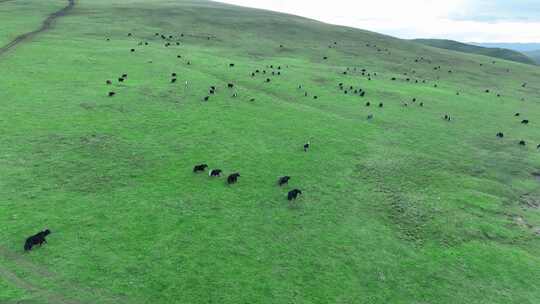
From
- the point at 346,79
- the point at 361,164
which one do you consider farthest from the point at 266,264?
the point at 346,79

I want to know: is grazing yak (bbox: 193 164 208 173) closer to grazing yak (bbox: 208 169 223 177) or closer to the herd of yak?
the herd of yak

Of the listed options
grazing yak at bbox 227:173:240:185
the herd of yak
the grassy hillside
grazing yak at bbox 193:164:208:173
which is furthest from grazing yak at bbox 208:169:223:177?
grazing yak at bbox 227:173:240:185

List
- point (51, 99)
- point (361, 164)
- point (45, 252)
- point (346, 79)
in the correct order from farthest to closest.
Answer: point (346, 79)
point (51, 99)
point (361, 164)
point (45, 252)

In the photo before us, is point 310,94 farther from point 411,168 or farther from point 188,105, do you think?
point 411,168

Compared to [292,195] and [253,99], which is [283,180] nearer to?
[292,195]

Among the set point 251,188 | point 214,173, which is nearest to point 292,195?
point 251,188
